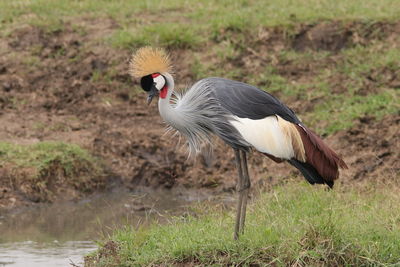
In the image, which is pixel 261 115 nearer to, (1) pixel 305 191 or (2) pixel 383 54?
(1) pixel 305 191

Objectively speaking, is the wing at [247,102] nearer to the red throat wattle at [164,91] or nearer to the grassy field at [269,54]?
the red throat wattle at [164,91]

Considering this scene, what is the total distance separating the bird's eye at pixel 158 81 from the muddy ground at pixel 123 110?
2626 mm

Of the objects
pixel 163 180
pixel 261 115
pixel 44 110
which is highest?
pixel 261 115

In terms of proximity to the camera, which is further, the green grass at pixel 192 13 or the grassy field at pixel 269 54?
the green grass at pixel 192 13

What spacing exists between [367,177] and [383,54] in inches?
90.4

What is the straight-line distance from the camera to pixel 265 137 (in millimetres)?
5918

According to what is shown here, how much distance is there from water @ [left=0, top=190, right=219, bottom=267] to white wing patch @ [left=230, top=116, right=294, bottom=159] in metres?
1.25

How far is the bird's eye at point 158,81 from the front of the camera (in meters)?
6.15

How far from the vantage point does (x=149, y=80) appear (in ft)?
20.5

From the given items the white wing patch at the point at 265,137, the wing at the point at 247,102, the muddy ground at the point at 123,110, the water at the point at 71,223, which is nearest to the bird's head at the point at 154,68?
the wing at the point at 247,102

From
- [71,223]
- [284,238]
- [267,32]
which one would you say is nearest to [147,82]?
[284,238]

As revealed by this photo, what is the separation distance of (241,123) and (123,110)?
14.2 ft

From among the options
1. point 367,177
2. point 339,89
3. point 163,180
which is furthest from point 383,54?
point 163,180

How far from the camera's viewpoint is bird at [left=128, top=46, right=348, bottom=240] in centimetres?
592
